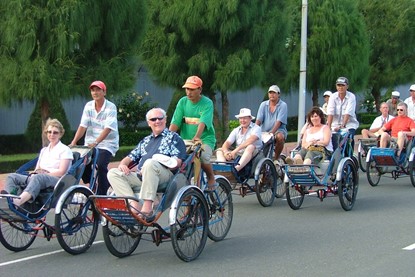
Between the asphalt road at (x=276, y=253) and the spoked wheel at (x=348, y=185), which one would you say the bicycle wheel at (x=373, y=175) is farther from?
the asphalt road at (x=276, y=253)

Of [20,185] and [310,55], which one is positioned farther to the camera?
[310,55]

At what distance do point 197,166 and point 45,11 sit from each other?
30.6 feet

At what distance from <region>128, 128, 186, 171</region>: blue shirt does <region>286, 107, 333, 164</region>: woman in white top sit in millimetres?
3614

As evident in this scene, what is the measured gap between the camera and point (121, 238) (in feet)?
28.8

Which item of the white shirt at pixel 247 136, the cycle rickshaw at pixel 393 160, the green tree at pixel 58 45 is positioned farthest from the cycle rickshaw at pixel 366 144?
the green tree at pixel 58 45

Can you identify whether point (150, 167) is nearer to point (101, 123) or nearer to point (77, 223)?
point (77, 223)

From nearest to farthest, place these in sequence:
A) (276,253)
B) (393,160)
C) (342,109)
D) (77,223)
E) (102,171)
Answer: (77,223), (276,253), (102,171), (342,109), (393,160)

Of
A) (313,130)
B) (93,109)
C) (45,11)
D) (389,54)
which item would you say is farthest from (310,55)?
(93,109)

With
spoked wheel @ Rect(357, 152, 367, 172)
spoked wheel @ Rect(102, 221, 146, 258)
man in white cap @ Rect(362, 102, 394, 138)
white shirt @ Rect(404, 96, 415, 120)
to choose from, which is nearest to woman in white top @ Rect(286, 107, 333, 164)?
spoked wheel @ Rect(102, 221, 146, 258)

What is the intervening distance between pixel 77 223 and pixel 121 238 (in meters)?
0.54

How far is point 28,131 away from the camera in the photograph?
2303cm

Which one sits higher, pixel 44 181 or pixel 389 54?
pixel 389 54

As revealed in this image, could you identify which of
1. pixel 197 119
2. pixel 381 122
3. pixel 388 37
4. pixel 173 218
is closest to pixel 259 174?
pixel 197 119

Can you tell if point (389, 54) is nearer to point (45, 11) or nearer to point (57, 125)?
point (45, 11)
